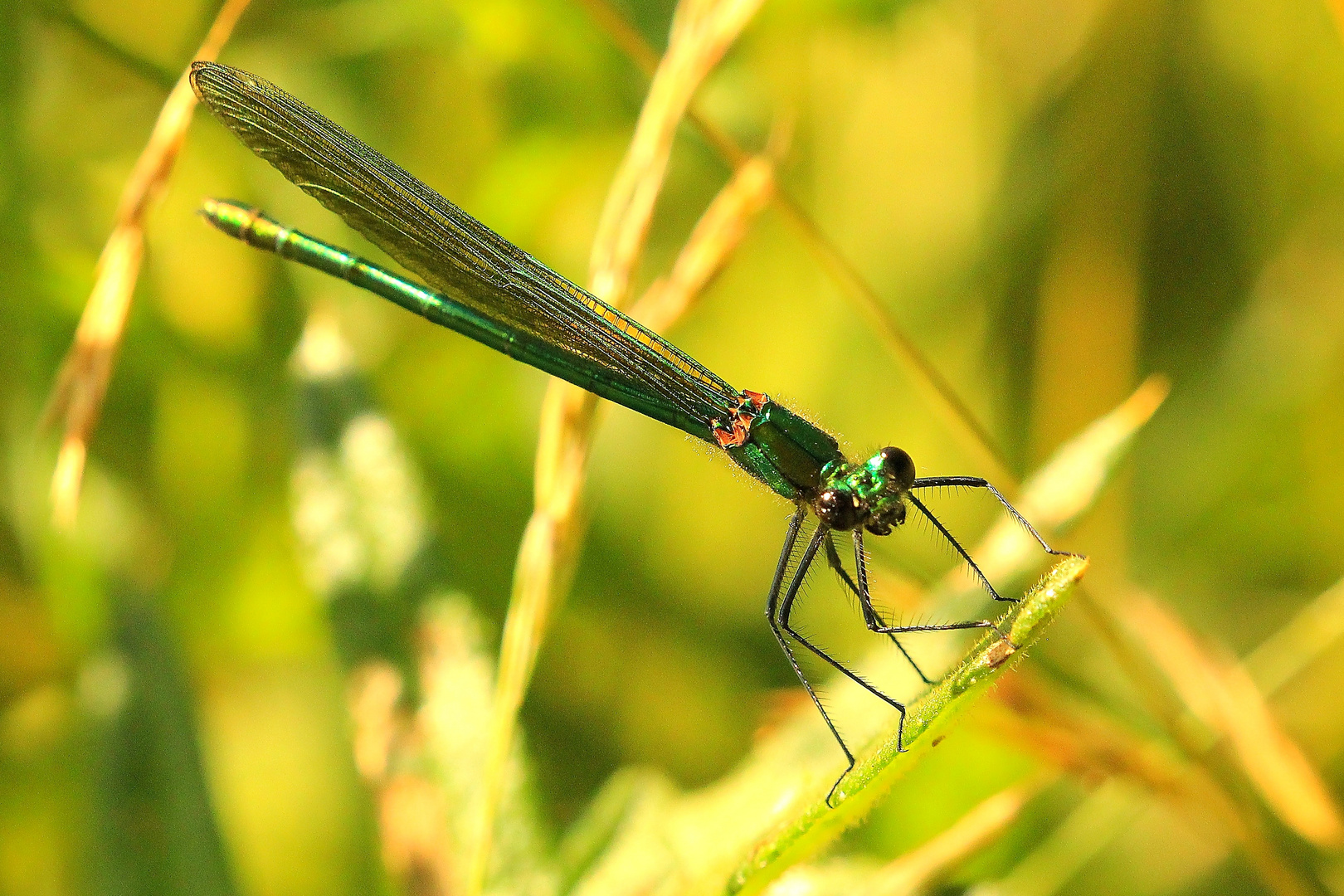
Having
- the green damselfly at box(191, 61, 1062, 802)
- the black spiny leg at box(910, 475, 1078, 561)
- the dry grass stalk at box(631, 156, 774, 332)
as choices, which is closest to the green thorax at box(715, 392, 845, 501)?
the green damselfly at box(191, 61, 1062, 802)

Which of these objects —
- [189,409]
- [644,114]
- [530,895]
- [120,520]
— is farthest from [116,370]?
[530,895]

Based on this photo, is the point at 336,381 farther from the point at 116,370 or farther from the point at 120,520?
the point at 116,370

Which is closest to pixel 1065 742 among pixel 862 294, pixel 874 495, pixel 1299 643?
pixel 874 495

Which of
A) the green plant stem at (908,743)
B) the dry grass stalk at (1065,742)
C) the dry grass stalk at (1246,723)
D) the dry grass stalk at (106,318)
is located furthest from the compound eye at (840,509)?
the dry grass stalk at (106,318)

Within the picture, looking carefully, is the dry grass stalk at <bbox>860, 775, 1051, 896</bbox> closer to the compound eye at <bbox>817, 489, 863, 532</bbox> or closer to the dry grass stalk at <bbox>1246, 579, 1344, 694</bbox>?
the compound eye at <bbox>817, 489, 863, 532</bbox>

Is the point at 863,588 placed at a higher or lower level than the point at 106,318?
lower

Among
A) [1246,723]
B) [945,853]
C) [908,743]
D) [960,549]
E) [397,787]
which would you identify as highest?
[397,787]

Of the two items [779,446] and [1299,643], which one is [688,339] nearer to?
Answer: [779,446]
